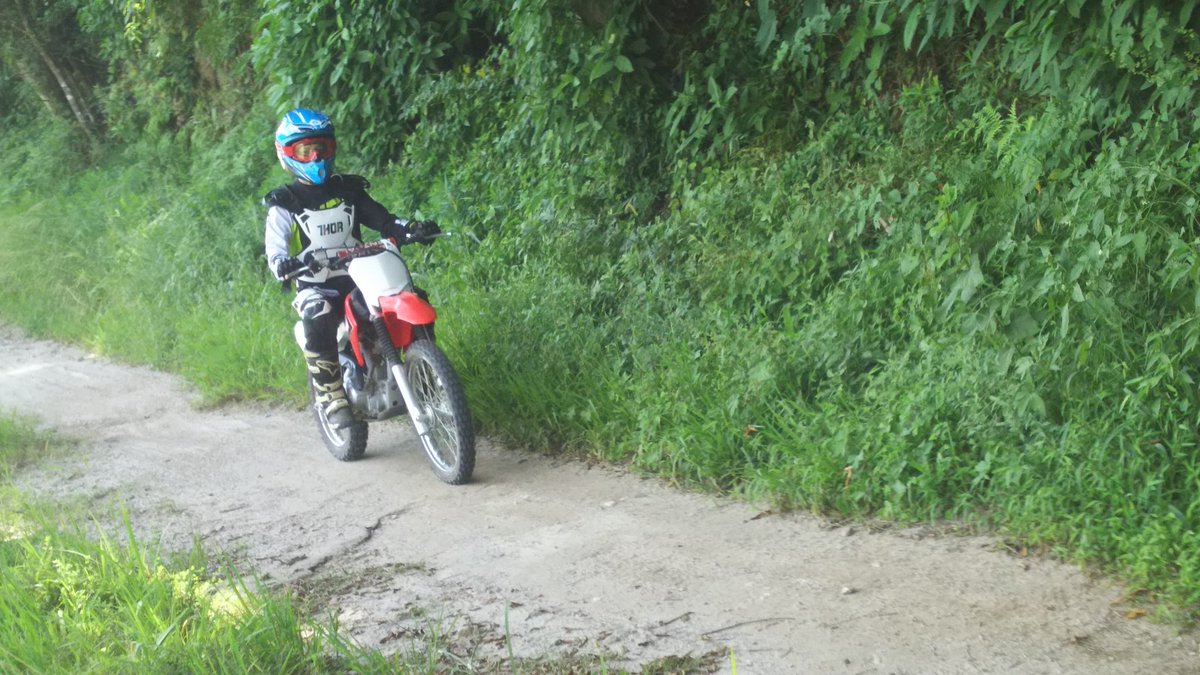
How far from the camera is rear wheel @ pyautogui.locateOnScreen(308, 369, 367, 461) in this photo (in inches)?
273

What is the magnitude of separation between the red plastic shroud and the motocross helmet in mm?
751

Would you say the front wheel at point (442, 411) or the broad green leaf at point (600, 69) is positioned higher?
the broad green leaf at point (600, 69)

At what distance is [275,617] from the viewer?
407 centimetres

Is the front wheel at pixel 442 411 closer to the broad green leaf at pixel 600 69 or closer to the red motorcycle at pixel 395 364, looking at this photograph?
the red motorcycle at pixel 395 364

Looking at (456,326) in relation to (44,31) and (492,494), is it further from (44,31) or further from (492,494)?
(44,31)

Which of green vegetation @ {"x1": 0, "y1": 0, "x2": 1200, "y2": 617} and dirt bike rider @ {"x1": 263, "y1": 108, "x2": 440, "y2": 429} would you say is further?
dirt bike rider @ {"x1": 263, "y1": 108, "x2": 440, "y2": 429}

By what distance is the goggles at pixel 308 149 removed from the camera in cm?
675

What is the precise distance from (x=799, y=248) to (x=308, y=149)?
281 cm

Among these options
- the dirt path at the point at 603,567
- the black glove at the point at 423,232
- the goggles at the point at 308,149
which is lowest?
the dirt path at the point at 603,567

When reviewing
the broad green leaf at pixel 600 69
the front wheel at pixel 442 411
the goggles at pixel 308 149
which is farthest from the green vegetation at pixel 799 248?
the goggles at pixel 308 149

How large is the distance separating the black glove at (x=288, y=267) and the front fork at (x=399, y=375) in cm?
48

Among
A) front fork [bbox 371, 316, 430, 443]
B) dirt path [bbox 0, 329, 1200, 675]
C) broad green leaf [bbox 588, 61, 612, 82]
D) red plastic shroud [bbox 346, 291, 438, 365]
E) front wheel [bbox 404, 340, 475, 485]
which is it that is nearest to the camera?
dirt path [bbox 0, 329, 1200, 675]

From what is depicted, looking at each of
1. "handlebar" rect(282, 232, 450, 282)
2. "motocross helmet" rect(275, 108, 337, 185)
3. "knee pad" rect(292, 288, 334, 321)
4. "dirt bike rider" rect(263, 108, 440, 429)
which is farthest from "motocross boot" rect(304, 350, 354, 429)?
"motocross helmet" rect(275, 108, 337, 185)

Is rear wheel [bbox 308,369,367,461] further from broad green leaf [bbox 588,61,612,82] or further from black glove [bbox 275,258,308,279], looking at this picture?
broad green leaf [bbox 588,61,612,82]
